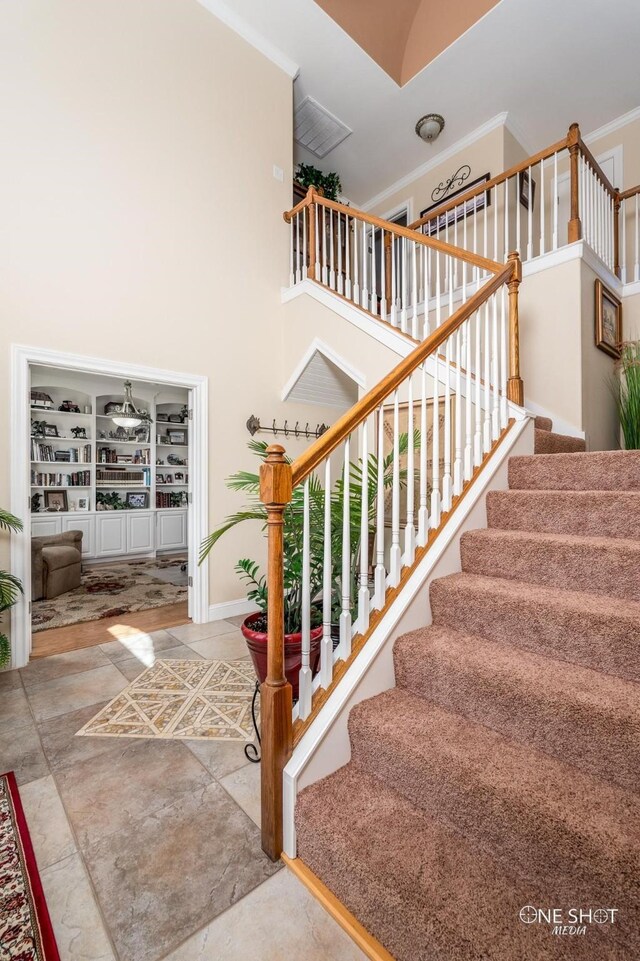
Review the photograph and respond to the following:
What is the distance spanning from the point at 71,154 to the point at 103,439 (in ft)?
14.2

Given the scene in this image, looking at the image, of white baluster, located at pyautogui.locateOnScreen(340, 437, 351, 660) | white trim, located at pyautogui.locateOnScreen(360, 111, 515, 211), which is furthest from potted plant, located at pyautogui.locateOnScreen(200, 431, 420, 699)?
white trim, located at pyautogui.locateOnScreen(360, 111, 515, 211)

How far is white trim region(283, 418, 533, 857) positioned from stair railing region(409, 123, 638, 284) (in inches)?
97.1

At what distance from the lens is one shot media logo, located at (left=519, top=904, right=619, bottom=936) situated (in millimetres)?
915

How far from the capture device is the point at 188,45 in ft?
11.7

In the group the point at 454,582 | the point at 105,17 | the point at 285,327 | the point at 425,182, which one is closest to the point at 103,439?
the point at 285,327

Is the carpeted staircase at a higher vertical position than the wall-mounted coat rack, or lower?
lower

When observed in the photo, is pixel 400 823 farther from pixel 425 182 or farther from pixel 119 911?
pixel 425 182

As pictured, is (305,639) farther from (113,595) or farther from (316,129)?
(316,129)

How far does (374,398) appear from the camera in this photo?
1654mm

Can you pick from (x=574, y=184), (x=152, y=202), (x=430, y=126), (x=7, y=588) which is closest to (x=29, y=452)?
(x=7, y=588)

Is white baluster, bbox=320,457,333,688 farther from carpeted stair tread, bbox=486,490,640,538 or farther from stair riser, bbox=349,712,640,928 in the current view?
carpeted stair tread, bbox=486,490,640,538

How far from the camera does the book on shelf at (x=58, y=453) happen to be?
5.88m

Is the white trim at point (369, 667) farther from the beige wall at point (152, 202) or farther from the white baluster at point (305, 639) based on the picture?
the beige wall at point (152, 202)

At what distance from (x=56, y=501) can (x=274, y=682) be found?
5931 millimetres
